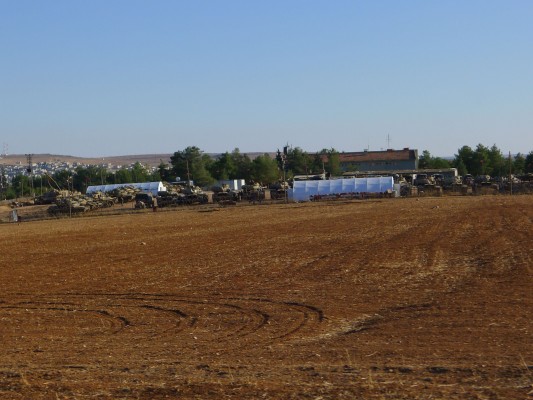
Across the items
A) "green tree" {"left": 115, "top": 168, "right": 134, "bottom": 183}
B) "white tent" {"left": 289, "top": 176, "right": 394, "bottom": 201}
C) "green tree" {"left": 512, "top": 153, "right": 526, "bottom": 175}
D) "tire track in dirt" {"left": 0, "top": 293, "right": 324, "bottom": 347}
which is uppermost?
"green tree" {"left": 512, "top": 153, "right": 526, "bottom": 175}

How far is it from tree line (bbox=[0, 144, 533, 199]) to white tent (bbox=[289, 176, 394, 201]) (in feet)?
135

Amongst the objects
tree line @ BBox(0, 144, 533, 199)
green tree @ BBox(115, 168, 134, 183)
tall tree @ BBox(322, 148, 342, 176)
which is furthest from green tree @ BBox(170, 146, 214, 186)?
tall tree @ BBox(322, 148, 342, 176)

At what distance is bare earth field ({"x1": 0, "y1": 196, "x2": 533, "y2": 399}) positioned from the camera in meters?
10.1

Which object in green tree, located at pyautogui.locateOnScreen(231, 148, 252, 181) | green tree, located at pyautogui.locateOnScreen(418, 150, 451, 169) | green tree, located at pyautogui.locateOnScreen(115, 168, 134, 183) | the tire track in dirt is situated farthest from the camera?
green tree, located at pyautogui.locateOnScreen(418, 150, 451, 169)

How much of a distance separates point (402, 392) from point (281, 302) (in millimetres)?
9459

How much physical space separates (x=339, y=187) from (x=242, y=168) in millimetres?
66146

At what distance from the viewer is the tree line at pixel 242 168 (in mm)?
151500

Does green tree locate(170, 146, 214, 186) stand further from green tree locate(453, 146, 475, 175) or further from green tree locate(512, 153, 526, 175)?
green tree locate(512, 153, 526, 175)

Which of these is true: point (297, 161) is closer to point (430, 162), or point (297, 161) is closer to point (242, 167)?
point (242, 167)

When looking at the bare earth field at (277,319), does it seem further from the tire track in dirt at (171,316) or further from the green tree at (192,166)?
the green tree at (192,166)

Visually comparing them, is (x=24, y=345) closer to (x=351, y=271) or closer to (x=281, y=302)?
(x=281, y=302)

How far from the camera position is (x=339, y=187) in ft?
321

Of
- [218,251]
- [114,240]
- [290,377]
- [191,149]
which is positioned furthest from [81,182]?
[290,377]

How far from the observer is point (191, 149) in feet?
507
